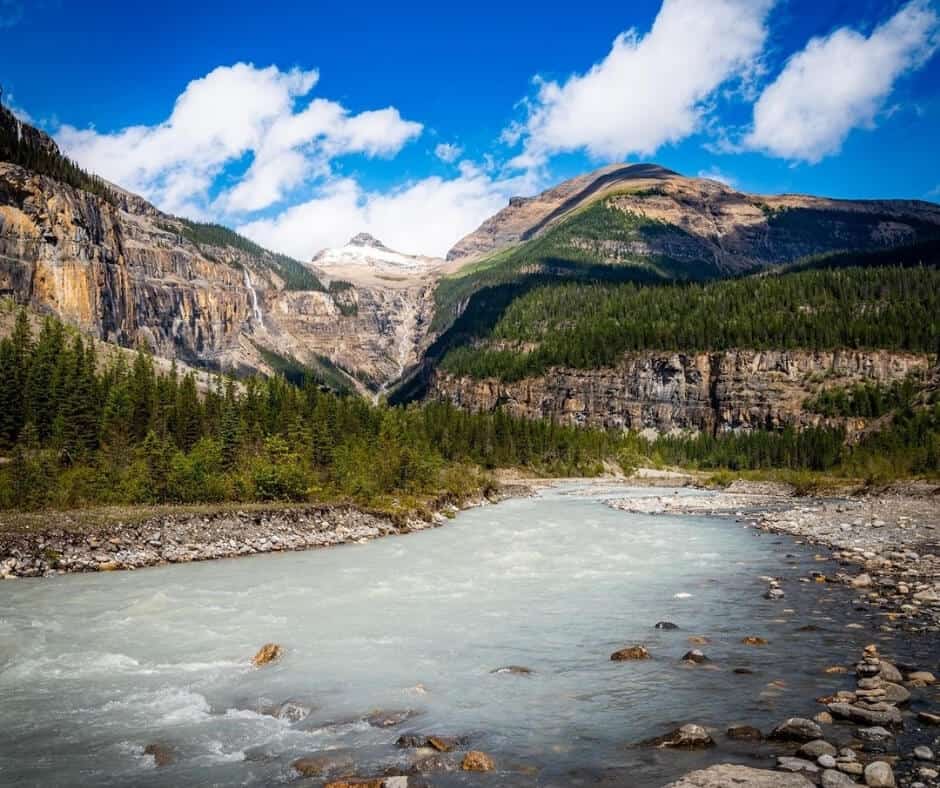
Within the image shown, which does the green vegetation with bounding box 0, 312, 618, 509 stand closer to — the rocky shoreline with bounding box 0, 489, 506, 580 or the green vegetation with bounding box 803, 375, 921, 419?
the rocky shoreline with bounding box 0, 489, 506, 580

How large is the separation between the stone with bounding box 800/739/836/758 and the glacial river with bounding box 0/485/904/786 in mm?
891

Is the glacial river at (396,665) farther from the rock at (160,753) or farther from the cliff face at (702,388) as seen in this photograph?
the cliff face at (702,388)

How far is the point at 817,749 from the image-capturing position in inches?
400

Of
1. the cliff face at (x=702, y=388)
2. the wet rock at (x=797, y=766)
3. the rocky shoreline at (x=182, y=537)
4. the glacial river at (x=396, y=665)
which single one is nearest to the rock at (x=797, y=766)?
the wet rock at (x=797, y=766)

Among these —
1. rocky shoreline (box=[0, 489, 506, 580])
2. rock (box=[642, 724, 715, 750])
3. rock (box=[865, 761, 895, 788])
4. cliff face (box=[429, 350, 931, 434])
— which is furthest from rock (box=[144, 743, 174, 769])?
cliff face (box=[429, 350, 931, 434])

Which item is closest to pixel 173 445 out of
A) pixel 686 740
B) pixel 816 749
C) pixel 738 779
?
pixel 686 740

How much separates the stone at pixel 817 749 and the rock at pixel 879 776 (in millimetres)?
927

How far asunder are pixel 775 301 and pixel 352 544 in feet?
564

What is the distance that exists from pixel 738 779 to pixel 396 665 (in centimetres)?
947

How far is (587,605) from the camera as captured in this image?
22.8 metres

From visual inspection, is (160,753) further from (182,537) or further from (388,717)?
(182,537)

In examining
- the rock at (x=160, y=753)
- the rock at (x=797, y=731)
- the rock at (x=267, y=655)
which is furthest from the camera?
the rock at (x=267, y=655)

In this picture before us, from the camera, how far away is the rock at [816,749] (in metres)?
10.1

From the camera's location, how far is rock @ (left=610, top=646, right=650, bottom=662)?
649 inches
